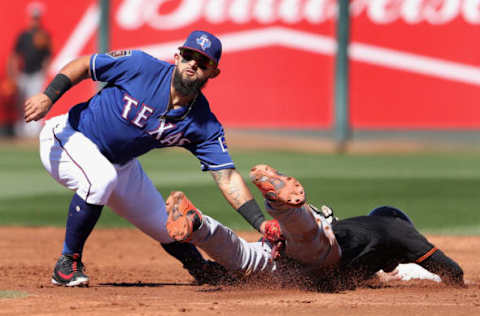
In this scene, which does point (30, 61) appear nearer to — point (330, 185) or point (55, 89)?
point (330, 185)

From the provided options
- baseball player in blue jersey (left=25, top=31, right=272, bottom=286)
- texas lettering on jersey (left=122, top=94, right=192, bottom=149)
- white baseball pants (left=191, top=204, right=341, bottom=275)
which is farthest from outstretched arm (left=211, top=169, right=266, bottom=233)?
texas lettering on jersey (left=122, top=94, right=192, bottom=149)

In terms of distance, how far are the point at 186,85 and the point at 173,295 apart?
1133 mm

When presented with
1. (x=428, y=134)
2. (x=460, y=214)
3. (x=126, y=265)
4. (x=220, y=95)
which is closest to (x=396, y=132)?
(x=428, y=134)

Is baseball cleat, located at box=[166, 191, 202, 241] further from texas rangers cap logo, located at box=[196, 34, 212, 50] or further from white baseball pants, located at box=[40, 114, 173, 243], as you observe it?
texas rangers cap logo, located at box=[196, 34, 212, 50]

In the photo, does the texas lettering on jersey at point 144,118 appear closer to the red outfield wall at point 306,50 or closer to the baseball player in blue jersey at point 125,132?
the baseball player in blue jersey at point 125,132

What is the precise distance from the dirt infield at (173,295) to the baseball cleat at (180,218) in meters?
0.34

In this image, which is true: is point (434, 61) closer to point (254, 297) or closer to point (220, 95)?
point (220, 95)

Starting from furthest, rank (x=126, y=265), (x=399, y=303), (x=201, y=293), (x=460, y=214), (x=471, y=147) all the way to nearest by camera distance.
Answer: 1. (x=471, y=147)
2. (x=460, y=214)
3. (x=126, y=265)
4. (x=201, y=293)
5. (x=399, y=303)

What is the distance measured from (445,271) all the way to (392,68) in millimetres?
14188

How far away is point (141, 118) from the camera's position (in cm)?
→ 486

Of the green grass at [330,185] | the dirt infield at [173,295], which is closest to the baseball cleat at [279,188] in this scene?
the dirt infield at [173,295]

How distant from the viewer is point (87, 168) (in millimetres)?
4805

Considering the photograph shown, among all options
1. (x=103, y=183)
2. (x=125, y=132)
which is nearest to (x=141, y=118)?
(x=125, y=132)

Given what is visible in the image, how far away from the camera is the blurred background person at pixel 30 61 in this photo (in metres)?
19.2
